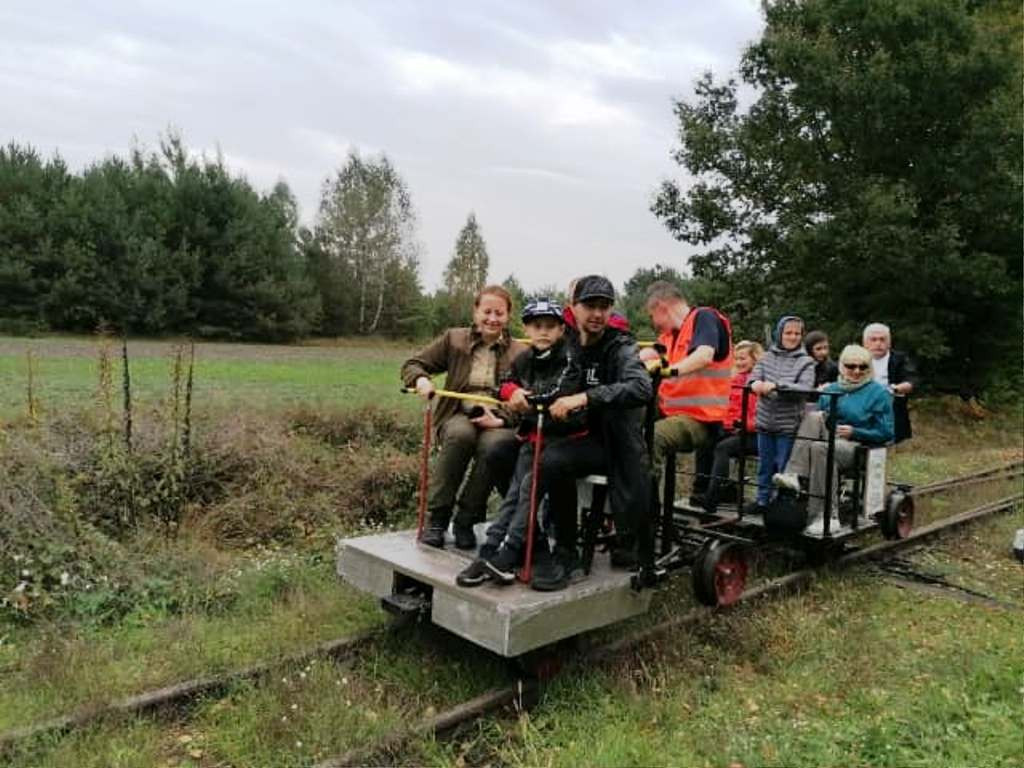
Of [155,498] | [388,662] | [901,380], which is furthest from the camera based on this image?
[901,380]

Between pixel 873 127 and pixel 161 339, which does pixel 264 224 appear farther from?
pixel 873 127

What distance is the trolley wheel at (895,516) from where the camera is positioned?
292 inches

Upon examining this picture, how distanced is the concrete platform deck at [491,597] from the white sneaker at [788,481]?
5.92 ft

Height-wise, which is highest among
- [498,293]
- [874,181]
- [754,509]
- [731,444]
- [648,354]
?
[874,181]

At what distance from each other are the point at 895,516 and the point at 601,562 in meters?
3.72

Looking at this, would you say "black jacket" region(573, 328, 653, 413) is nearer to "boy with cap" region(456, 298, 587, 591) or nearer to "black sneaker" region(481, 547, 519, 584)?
"boy with cap" region(456, 298, 587, 591)

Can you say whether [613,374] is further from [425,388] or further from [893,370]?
[893,370]

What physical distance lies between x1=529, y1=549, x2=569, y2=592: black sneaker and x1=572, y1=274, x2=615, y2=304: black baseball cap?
1.42 metres

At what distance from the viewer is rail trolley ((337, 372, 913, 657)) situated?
417 centimetres

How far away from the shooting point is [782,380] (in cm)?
701

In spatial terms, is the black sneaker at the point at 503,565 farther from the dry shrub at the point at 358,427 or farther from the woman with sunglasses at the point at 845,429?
the dry shrub at the point at 358,427

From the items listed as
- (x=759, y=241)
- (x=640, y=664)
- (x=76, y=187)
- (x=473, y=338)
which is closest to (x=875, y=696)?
(x=640, y=664)

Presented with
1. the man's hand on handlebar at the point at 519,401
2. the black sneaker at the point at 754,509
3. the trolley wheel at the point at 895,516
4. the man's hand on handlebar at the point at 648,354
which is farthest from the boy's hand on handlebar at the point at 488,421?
the trolley wheel at the point at 895,516

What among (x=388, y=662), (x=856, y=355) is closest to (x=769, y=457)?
(x=856, y=355)
